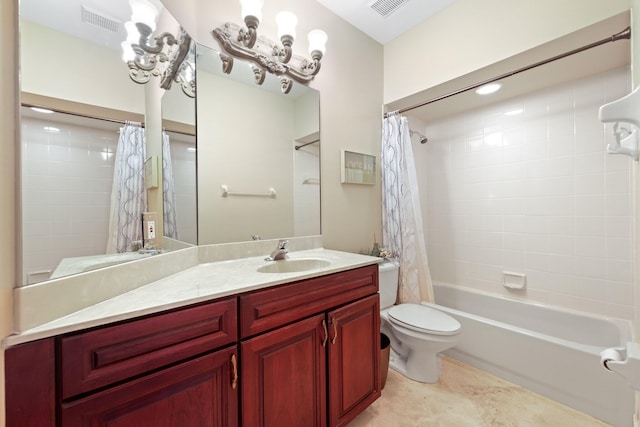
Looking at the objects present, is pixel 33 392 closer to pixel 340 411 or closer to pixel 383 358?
pixel 340 411

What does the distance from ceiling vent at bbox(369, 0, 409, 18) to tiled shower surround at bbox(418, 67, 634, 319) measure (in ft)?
3.93

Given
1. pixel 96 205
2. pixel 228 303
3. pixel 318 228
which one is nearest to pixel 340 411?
pixel 228 303

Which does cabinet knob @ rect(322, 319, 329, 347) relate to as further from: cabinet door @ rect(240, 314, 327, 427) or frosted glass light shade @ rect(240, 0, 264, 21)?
frosted glass light shade @ rect(240, 0, 264, 21)

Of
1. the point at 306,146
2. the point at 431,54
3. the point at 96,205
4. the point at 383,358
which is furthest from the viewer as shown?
the point at 431,54

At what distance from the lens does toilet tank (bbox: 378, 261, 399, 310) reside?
1894 millimetres

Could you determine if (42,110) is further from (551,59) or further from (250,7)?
(551,59)

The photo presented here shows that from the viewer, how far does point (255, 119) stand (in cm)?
157

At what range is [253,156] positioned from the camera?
1559 mm

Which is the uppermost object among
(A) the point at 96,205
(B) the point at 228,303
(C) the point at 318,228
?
(A) the point at 96,205

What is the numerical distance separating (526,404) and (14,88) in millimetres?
2580

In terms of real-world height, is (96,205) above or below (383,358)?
above

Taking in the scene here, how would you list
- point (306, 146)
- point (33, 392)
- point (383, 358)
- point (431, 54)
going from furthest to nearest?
1. point (431, 54)
2. point (306, 146)
3. point (383, 358)
4. point (33, 392)

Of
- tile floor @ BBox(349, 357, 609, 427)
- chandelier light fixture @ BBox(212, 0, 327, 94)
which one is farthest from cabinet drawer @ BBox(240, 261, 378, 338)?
chandelier light fixture @ BBox(212, 0, 327, 94)

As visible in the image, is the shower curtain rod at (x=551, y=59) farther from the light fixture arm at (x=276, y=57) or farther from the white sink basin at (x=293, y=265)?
the white sink basin at (x=293, y=265)
